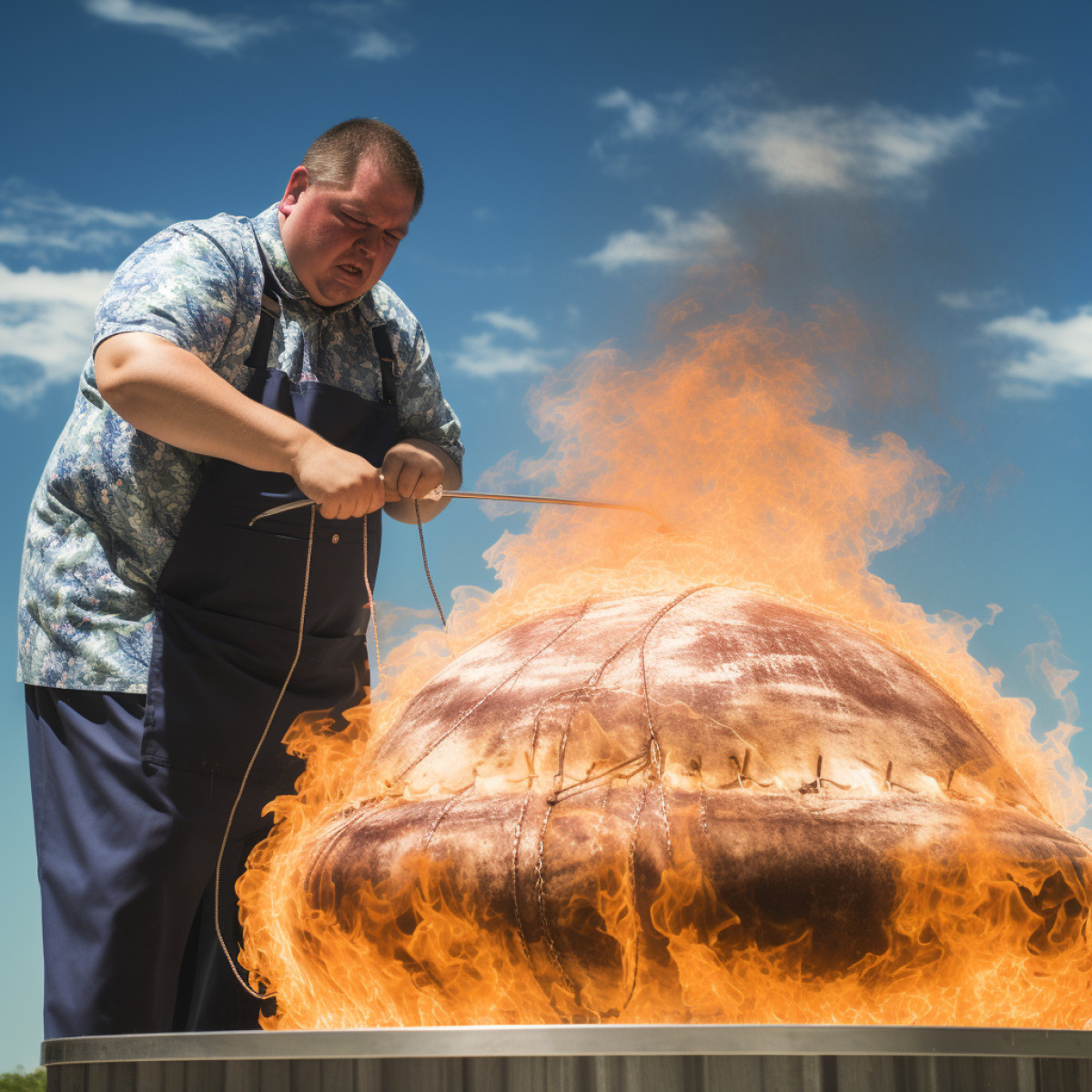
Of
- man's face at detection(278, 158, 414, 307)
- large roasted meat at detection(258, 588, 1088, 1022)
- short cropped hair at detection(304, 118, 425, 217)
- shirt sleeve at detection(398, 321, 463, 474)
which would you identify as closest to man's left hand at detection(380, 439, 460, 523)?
shirt sleeve at detection(398, 321, 463, 474)

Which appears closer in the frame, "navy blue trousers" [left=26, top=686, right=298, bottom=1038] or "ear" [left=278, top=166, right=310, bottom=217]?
"navy blue trousers" [left=26, top=686, right=298, bottom=1038]

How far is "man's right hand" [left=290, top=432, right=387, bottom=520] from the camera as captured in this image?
6.63 feet

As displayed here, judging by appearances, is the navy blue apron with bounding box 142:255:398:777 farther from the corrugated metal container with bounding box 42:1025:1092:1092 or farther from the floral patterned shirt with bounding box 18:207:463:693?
the corrugated metal container with bounding box 42:1025:1092:1092

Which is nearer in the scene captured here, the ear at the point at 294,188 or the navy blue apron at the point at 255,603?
the navy blue apron at the point at 255,603

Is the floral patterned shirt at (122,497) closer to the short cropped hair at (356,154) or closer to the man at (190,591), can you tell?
the man at (190,591)

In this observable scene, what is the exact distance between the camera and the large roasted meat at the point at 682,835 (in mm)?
1543

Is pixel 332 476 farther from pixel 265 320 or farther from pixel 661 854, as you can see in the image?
pixel 661 854

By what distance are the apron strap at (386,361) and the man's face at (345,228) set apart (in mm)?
163

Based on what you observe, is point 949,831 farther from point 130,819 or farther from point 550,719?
point 130,819

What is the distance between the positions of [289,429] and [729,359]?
3.68ft

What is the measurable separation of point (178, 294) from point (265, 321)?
270 millimetres

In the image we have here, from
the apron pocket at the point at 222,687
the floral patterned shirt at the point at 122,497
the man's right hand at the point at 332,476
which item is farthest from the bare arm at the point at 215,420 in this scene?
the apron pocket at the point at 222,687

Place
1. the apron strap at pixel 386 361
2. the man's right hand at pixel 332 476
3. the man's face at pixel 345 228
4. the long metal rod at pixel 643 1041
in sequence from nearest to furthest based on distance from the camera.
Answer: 1. the long metal rod at pixel 643 1041
2. the man's right hand at pixel 332 476
3. the man's face at pixel 345 228
4. the apron strap at pixel 386 361

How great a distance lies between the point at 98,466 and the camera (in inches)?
90.5
